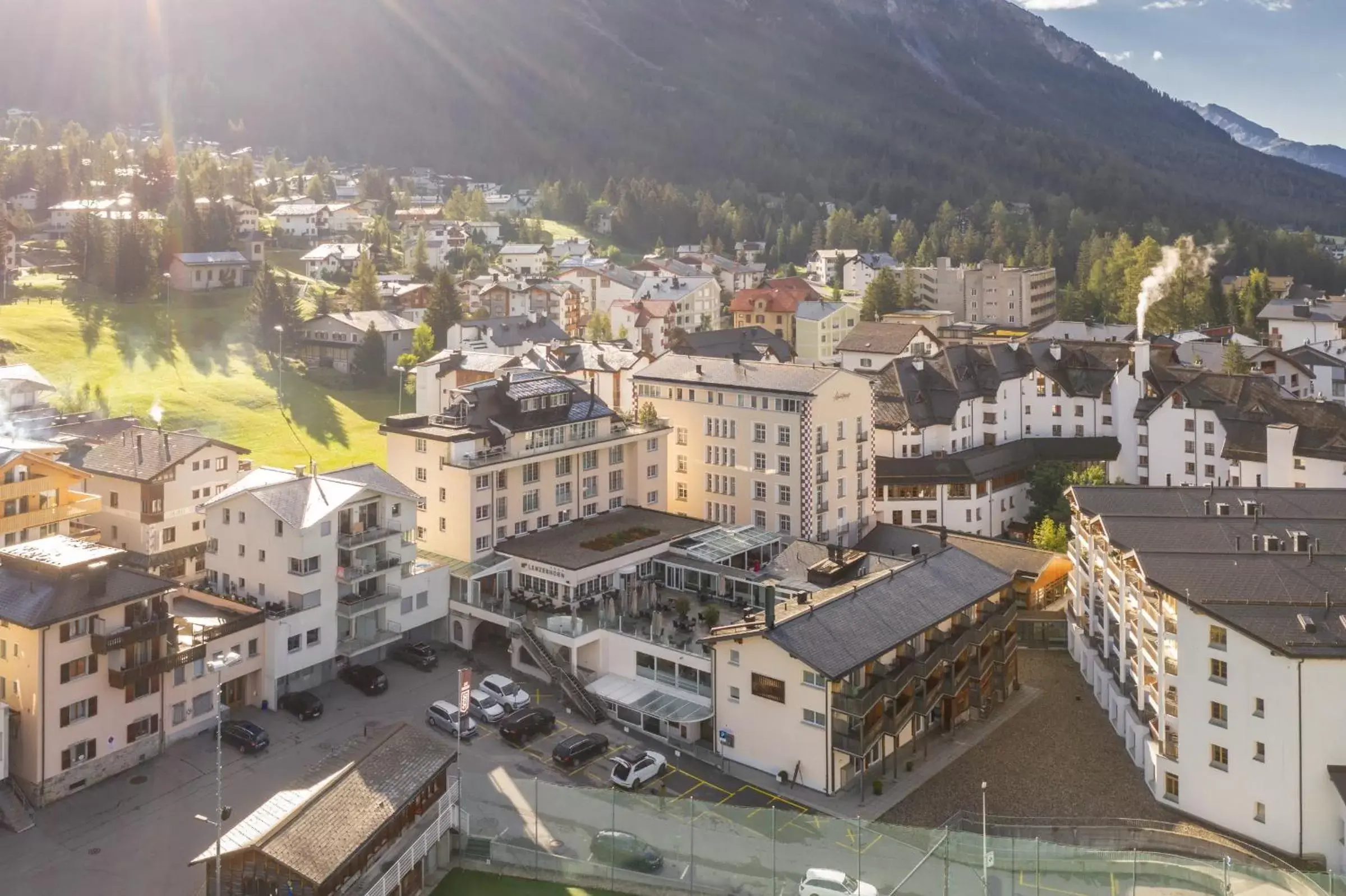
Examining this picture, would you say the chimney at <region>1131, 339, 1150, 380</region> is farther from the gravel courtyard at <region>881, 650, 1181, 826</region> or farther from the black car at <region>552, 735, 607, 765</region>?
the black car at <region>552, 735, 607, 765</region>

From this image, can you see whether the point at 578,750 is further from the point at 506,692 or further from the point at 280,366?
the point at 280,366

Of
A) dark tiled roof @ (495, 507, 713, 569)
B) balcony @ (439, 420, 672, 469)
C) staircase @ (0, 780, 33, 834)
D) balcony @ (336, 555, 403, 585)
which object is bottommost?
staircase @ (0, 780, 33, 834)

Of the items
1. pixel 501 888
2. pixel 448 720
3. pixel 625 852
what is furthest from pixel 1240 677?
pixel 448 720

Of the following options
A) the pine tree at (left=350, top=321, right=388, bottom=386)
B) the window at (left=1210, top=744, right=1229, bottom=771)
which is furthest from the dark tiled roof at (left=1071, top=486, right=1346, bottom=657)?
the pine tree at (left=350, top=321, right=388, bottom=386)

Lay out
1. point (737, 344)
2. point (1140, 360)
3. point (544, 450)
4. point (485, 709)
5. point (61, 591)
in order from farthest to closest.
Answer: point (737, 344) → point (1140, 360) → point (544, 450) → point (485, 709) → point (61, 591)

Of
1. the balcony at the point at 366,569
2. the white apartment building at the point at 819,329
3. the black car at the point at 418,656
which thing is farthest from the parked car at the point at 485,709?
the white apartment building at the point at 819,329

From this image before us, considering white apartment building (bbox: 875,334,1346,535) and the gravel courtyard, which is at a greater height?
white apartment building (bbox: 875,334,1346,535)
